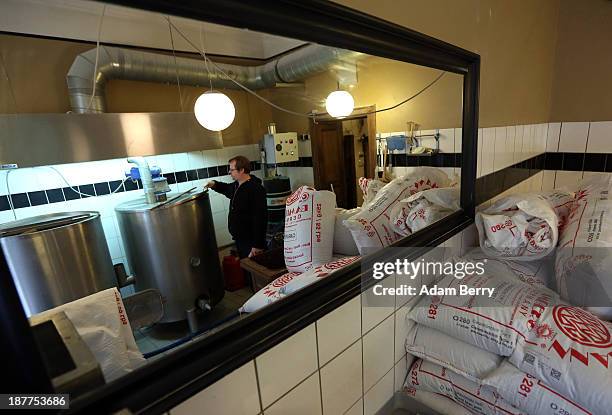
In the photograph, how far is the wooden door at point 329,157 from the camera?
3283 mm

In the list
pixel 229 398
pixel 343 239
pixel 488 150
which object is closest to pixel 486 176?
pixel 488 150

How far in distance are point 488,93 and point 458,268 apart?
0.95 metres

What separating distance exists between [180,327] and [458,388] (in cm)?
224

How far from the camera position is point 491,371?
34.3 inches

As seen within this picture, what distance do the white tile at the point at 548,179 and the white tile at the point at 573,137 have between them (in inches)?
7.9

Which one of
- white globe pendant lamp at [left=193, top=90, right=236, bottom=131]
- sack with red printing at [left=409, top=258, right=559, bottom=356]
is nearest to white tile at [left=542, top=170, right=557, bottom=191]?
sack with red printing at [left=409, top=258, right=559, bottom=356]

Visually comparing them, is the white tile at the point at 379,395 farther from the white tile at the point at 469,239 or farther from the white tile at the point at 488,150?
the white tile at the point at 488,150

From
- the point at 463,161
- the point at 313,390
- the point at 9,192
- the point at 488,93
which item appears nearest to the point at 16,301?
the point at 313,390

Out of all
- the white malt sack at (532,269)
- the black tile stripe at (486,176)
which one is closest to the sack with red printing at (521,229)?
the white malt sack at (532,269)

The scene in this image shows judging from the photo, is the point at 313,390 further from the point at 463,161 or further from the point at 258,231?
the point at 258,231

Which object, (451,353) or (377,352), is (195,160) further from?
(451,353)

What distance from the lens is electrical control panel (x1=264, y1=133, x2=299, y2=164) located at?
3.13m

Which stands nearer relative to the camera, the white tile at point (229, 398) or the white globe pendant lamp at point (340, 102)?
the white tile at point (229, 398)

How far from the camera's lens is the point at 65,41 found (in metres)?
2.25
